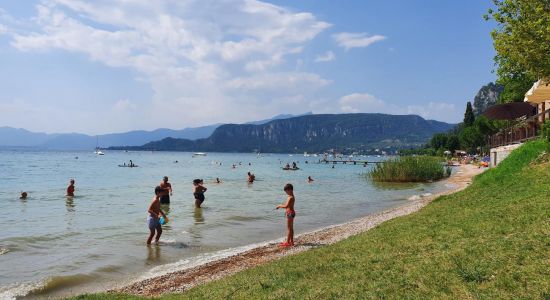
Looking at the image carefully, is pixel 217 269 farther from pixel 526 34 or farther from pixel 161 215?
pixel 526 34

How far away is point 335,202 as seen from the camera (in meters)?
29.6

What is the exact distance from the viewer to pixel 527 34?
1429cm

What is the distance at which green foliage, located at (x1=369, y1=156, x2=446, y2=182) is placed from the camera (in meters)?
44.6

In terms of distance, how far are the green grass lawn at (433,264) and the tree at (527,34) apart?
15.4 feet

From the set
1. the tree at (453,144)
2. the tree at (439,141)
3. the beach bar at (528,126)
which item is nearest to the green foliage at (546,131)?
the beach bar at (528,126)

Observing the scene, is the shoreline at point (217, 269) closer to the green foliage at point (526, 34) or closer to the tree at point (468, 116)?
the green foliage at point (526, 34)

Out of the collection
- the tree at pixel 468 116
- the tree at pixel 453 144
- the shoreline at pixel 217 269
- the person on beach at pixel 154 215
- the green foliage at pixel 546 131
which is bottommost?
A: the shoreline at pixel 217 269

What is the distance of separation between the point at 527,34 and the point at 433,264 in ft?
35.1

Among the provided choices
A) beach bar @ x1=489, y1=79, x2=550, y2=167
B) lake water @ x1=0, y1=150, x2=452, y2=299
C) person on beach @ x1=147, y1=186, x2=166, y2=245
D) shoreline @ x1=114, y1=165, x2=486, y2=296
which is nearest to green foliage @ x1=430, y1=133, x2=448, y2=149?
beach bar @ x1=489, y1=79, x2=550, y2=167

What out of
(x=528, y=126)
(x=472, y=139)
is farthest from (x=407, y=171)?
(x=472, y=139)

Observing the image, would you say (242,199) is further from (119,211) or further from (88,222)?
(88,222)

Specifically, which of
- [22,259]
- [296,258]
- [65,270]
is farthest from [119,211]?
[296,258]

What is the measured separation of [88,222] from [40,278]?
9813 millimetres

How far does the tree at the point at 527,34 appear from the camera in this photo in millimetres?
13875
